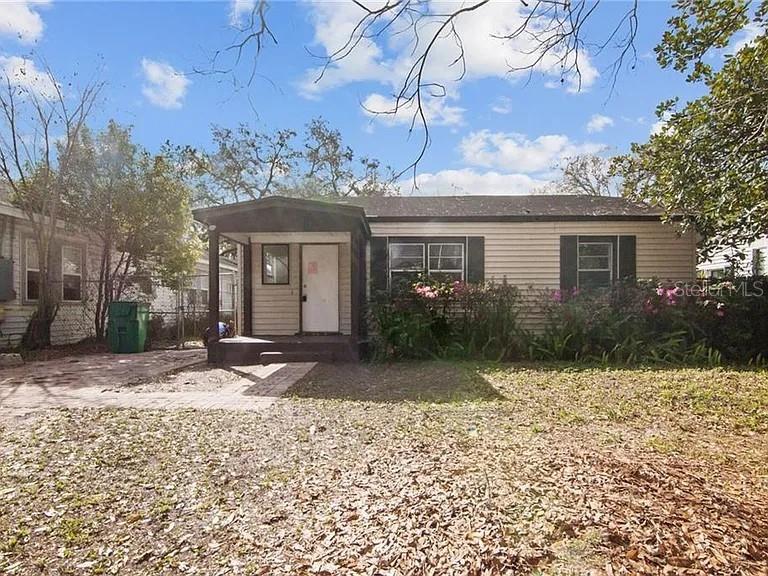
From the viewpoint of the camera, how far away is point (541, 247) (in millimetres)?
11039

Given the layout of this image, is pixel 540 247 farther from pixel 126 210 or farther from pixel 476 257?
pixel 126 210

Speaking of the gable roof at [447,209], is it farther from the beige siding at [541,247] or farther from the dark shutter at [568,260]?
the dark shutter at [568,260]

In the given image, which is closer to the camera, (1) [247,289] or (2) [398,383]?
(2) [398,383]

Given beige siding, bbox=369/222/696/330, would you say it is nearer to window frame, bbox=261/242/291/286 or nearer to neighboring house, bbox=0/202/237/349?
window frame, bbox=261/242/291/286

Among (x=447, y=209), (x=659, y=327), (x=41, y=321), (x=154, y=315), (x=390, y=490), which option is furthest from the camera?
(x=154, y=315)

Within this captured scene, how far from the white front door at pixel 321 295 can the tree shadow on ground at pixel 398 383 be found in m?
2.71

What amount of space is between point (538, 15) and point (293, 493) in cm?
350

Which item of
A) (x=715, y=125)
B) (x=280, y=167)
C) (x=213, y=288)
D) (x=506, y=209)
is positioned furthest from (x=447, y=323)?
(x=280, y=167)

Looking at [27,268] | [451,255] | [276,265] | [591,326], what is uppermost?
[451,255]

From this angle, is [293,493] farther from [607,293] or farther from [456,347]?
[607,293]

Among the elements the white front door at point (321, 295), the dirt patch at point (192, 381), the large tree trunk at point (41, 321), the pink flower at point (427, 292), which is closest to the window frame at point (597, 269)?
the pink flower at point (427, 292)

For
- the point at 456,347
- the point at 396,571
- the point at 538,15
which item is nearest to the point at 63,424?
the point at 396,571

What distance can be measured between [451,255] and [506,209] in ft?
5.95

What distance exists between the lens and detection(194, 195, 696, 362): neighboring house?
1098 cm
